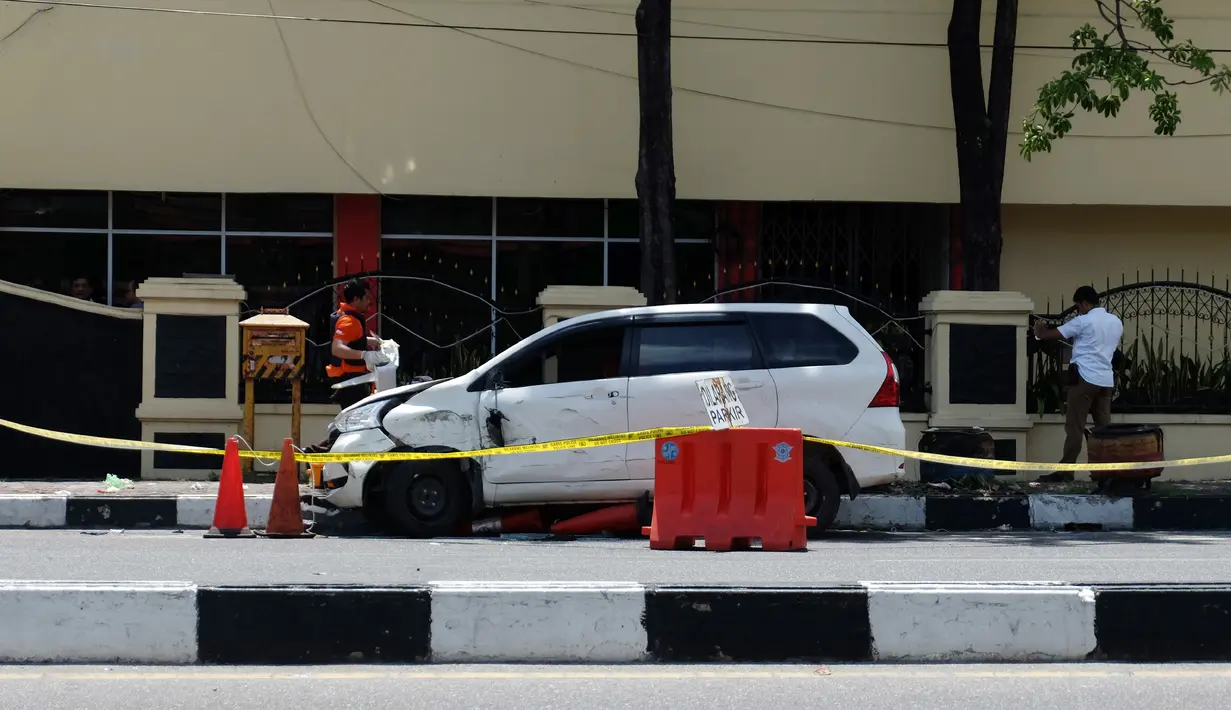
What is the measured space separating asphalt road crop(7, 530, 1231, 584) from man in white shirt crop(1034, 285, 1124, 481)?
2277 mm

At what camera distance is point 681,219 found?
53.6 ft

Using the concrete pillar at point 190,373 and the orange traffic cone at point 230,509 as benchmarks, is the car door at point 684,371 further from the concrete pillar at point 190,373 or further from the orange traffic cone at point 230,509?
the concrete pillar at point 190,373

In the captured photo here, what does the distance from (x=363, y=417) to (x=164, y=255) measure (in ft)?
22.3

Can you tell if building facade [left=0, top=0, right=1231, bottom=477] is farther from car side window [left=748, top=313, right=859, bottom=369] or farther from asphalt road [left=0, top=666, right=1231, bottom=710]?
asphalt road [left=0, top=666, right=1231, bottom=710]

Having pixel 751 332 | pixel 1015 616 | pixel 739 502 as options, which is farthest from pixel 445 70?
pixel 1015 616

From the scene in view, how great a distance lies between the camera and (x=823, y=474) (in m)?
9.93

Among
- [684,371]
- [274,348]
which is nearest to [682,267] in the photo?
[274,348]

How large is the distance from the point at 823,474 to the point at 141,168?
8246 mm

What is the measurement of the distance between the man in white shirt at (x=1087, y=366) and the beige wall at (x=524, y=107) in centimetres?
302

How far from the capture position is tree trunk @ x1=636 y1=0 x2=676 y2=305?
13398mm

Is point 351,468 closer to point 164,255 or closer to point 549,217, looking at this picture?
point 549,217

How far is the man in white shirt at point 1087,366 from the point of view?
1261cm

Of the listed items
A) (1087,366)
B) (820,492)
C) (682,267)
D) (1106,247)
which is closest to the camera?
(820,492)

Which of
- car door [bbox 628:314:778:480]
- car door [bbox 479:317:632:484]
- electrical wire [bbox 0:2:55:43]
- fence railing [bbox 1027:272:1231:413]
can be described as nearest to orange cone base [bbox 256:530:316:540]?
car door [bbox 479:317:632:484]
